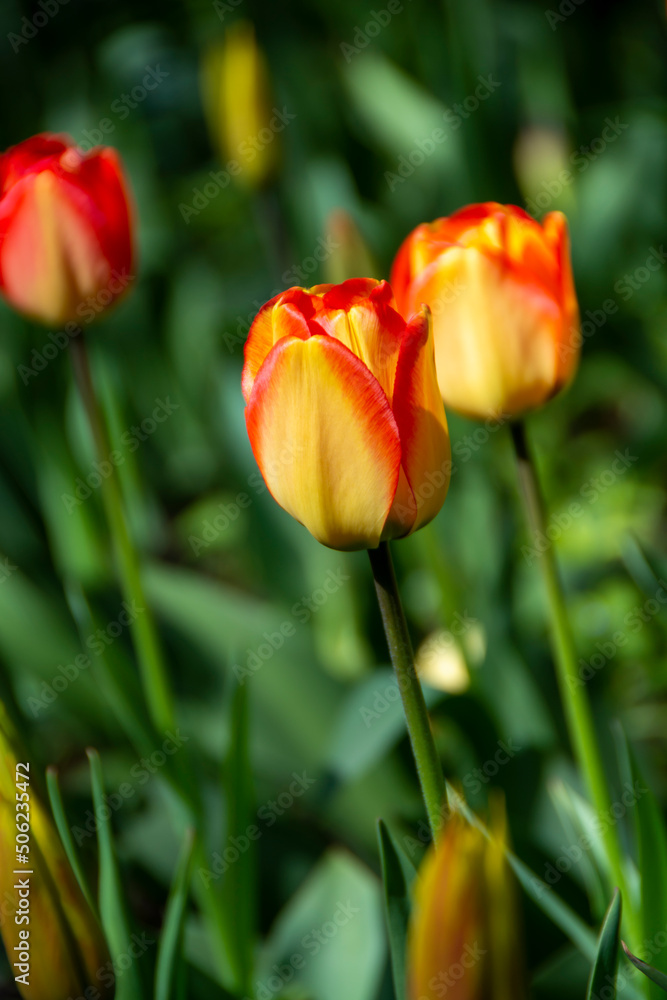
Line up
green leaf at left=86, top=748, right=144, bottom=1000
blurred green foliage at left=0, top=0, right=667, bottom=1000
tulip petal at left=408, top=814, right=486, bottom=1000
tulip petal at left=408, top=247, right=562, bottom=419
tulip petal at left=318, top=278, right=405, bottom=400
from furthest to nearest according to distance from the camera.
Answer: blurred green foliage at left=0, top=0, right=667, bottom=1000 < tulip petal at left=408, top=247, right=562, bottom=419 < green leaf at left=86, top=748, right=144, bottom=1000 < tulip petal at left=318, top=278, right=405, bottom=400 < tulip petal at left=408, top=814, right=486, bottom=1000

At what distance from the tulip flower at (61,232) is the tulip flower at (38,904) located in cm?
48

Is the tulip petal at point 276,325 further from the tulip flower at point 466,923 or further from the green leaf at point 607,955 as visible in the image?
the green leaf at point 607,955

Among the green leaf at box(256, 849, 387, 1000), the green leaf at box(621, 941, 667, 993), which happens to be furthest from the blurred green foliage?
the green leaf at box(621, 941, 667, 993)

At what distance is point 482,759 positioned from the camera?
1.15 m

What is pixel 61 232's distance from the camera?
96cm

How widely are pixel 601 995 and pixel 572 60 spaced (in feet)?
9.99

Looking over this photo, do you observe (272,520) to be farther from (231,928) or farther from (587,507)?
(231,928)

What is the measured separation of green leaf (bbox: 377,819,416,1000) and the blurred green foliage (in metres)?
0.05

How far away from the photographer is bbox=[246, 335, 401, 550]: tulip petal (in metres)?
0.55

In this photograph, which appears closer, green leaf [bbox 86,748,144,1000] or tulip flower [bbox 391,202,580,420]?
green leaf [bbox 86,748,144,1000]

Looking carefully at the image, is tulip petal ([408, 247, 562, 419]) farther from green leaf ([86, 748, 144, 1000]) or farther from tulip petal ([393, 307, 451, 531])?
green leaf ([86, 748, 144, 1000])

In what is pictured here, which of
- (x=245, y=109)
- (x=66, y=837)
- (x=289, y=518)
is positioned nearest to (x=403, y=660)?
(x=66, y=837)

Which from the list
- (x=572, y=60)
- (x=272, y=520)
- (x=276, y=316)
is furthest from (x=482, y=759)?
(x=572, y=60)

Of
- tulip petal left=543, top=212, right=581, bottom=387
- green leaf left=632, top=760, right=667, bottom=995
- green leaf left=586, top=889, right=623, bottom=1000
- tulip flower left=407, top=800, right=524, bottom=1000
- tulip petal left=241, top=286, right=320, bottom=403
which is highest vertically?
tulip petal left=241, top=286, right=320, bottom=403
